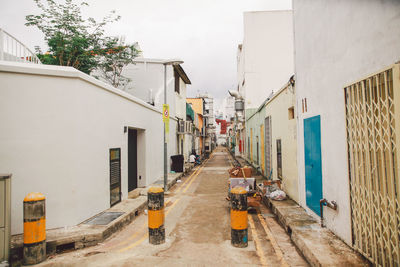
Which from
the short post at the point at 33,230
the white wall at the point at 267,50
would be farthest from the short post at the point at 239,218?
the white wall at the point at 267,50

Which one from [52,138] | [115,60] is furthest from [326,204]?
[115,60]

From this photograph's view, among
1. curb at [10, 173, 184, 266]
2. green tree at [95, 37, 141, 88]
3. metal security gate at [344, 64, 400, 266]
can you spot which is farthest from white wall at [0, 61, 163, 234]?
green tree at [95, 37, 141, 88]

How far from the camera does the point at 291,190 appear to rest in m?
8.44

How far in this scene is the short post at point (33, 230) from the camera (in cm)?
446

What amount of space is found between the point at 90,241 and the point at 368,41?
6147mm

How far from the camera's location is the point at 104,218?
21.4 feet

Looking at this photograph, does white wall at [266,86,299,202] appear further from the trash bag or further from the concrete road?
the concrete road

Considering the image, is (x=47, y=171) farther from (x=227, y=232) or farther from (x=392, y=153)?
(x=392, y=153)

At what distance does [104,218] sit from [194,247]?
2.65 m

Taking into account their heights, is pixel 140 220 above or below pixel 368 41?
below

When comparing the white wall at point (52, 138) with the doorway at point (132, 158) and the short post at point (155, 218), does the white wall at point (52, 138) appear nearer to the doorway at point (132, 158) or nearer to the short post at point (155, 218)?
the short post at point (155, 218)

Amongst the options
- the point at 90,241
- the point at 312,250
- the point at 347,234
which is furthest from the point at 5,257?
the point at 347,234

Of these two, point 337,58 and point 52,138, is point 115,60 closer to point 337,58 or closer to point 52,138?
point 52,138

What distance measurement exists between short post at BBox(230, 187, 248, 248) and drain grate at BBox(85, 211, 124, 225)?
3.09m
